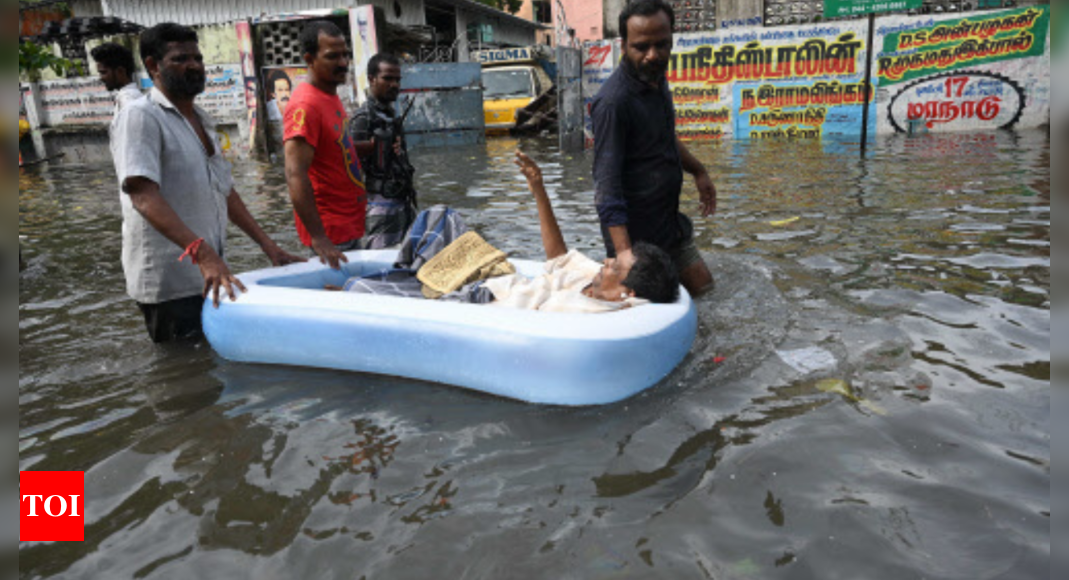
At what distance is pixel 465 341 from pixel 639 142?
54.0 inches

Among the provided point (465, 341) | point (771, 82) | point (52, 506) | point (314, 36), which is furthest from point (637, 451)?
point (771, 82)

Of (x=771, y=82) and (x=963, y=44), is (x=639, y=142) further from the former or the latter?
(x=963, y=44)

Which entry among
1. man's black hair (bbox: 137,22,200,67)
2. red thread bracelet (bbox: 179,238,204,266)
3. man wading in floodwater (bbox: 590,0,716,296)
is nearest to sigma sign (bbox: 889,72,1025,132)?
man wading in floodwater (bbox: 590,0,716,296)

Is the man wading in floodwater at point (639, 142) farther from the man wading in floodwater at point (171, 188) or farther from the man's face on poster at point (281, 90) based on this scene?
the man's face on poster at point (281, 90)

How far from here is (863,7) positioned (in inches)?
484

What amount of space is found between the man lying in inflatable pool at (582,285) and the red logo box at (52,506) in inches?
60.8

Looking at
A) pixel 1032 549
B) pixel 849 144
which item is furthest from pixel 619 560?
pixel 849 144

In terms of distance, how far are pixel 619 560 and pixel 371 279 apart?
7.84 ft

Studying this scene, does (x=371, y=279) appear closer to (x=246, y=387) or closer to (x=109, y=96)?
(x=246, y=387)

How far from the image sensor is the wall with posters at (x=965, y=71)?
36.8 ft

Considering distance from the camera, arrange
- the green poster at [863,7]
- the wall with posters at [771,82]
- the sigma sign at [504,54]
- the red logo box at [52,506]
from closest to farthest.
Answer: the red logo box at [52,506] → the green poster at [863,7] → the wall with posters at [771,82] → the sigma sign at [504,54]

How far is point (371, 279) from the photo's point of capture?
387cm

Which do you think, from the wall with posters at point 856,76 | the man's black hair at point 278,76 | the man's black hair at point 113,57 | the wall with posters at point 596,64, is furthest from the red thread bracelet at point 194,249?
the man's black hair at point 278,76

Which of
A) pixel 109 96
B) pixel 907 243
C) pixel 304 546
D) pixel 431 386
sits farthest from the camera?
pixel 109 96
